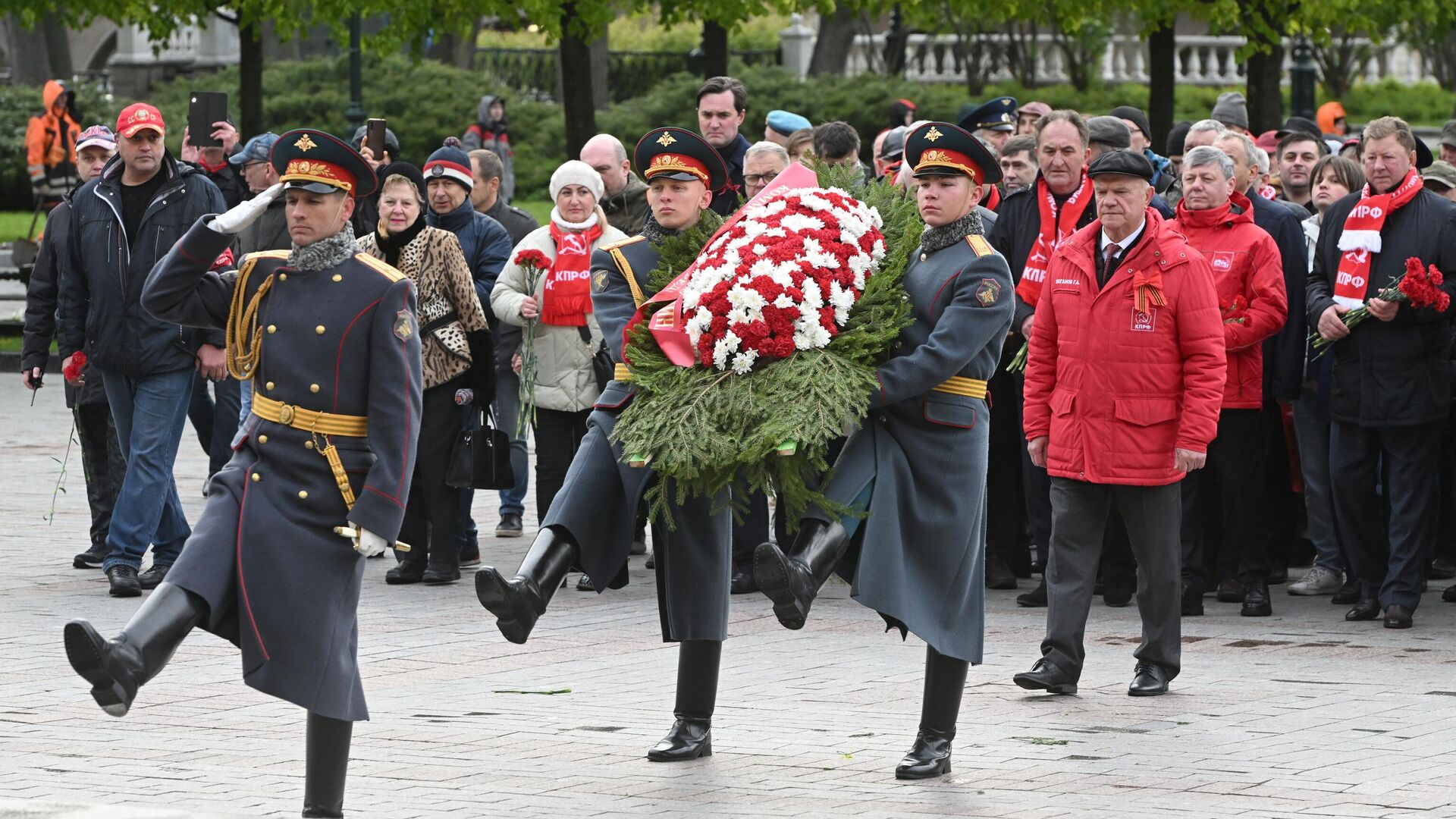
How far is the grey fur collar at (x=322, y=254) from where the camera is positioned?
6.23m

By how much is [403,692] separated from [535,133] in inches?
1020

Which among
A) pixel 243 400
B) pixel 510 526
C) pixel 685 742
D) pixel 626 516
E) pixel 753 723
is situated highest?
pixel 626 516

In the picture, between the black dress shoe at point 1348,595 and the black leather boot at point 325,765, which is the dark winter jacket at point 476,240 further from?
the black leather boot at point 325,765

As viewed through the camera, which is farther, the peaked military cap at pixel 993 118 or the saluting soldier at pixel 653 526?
the peaked military cap at pixel 993 118

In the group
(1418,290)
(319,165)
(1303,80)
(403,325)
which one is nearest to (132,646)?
(403,325)

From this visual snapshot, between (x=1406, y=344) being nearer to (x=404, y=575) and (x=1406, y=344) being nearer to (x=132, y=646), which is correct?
(x=404, y=575)

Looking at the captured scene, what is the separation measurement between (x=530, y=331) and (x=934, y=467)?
465 cm

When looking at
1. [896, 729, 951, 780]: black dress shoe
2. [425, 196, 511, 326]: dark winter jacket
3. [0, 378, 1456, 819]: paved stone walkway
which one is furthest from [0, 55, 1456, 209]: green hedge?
[896, 729, 951, 780]: black dress shoe

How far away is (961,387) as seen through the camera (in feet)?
22.6

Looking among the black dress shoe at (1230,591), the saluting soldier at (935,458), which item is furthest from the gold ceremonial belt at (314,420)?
the black dress shoe at (1230,591)

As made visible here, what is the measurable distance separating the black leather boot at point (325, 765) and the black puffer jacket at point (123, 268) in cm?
463

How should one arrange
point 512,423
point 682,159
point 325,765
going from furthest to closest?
point 512,423 < point 682,159 < point 325,765

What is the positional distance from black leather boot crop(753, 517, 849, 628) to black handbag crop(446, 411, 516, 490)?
4.06 metres

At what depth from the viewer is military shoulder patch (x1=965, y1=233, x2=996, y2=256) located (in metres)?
6.89
